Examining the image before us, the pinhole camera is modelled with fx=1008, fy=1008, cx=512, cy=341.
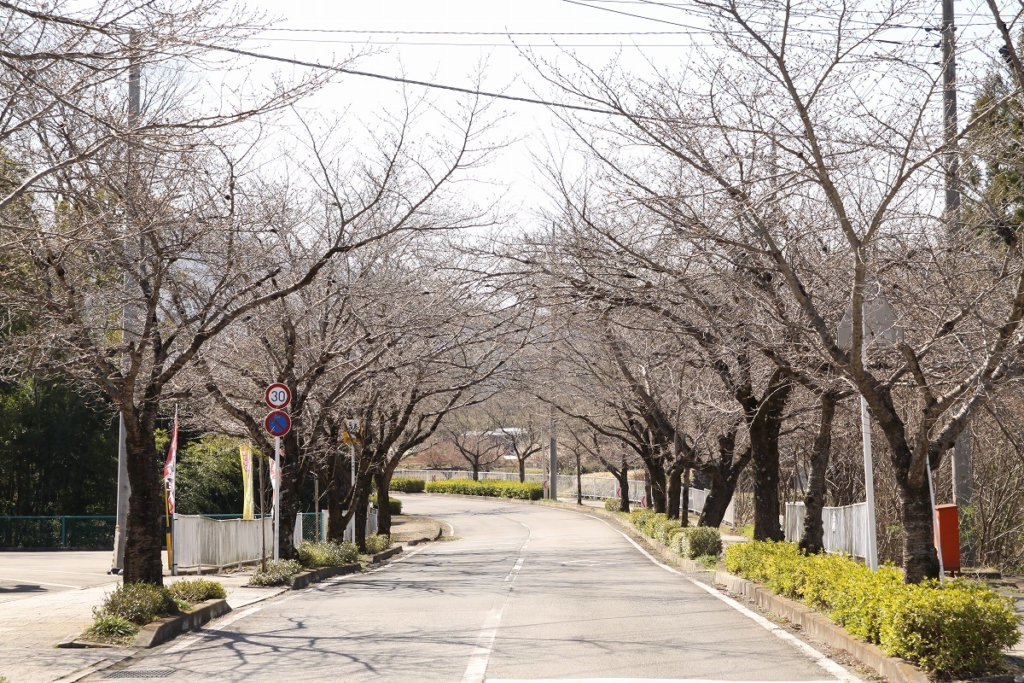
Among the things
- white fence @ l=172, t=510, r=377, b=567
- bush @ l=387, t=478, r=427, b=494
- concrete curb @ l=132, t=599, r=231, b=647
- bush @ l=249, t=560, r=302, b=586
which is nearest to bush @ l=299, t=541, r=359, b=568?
white fence @ l=172, t=510, r=377, b=567

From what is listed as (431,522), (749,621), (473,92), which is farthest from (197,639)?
(431,522)

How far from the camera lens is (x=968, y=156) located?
8.90m

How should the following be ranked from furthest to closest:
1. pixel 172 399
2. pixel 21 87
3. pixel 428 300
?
pixel 428 300 < pixel 172 399 < pixel 21 87

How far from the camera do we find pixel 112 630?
34.0 ft

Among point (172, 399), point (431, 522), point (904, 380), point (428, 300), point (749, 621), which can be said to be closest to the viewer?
point (904, 380)

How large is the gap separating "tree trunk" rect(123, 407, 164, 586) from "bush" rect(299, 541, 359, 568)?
737cm

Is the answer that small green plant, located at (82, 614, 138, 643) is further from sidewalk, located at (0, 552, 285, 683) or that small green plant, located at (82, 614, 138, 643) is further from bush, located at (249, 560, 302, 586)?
bush, located at (249, 560, 302, 586)

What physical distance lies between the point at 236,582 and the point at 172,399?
20.2 ft

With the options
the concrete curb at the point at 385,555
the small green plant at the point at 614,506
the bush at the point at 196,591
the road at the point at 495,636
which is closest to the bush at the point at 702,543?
the road at the point at 495,636

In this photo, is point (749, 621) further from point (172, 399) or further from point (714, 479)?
point (714, 479)

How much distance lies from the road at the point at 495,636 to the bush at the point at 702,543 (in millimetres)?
2231

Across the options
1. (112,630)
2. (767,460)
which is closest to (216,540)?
(112,630)

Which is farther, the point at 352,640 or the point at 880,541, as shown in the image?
the point at 880,541

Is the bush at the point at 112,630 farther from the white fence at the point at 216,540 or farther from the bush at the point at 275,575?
the white fence at the point at 216,540
